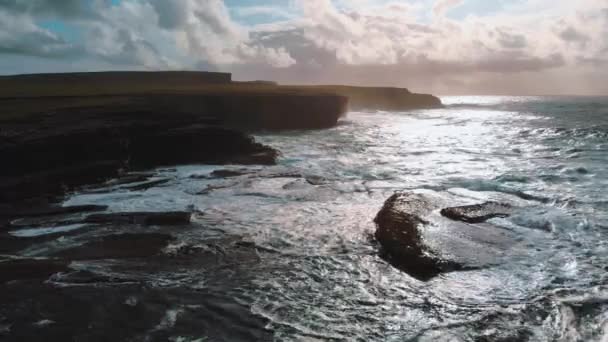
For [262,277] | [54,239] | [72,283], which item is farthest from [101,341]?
[54,239]

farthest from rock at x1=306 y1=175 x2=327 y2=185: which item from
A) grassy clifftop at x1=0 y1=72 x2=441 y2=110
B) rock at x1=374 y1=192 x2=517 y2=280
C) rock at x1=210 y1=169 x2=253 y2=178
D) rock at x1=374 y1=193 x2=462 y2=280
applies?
grassy clifftop at x1=0 y1=72 x2=441 y2=110

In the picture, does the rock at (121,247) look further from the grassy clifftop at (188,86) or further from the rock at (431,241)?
the grassy clifftop at (188,86)

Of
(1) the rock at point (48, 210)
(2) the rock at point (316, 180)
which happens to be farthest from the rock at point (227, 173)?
(1) the rock at point (48, 210)

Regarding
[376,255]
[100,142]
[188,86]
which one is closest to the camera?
[376,255]

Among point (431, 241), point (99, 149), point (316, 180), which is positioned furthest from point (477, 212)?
point (99, 149)

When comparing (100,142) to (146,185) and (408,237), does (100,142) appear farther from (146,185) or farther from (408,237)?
(408,237)

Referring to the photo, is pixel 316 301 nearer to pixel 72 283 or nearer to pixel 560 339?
pixel 560 339
